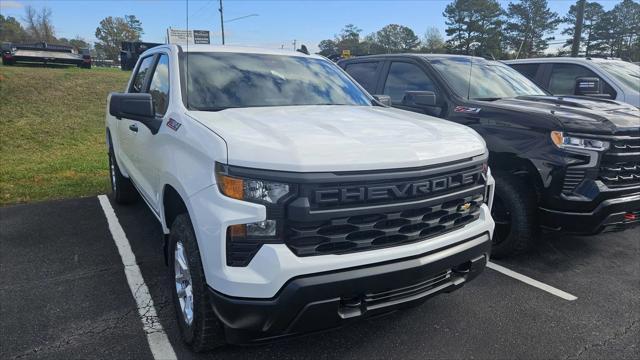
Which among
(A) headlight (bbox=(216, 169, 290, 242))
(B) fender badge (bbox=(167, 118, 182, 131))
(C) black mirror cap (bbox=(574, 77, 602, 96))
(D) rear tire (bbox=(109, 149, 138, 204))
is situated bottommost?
(D) rear tire (bbox=(109, 149, 138, 204))

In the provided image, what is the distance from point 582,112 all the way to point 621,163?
0.56m

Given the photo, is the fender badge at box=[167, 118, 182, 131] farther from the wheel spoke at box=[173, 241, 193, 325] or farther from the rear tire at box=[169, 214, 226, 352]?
the wheel spoke at box=[173, 241, 193, 325]

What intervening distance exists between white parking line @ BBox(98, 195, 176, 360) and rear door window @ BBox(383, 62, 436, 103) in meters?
3.50

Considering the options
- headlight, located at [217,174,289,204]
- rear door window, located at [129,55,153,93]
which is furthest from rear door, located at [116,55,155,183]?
headlight, located at [217,174,289,204]

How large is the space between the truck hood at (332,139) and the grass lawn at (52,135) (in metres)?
5.09

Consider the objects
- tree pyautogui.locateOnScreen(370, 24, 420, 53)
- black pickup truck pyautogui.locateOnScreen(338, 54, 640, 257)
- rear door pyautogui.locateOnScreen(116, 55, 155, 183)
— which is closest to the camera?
black pickup truck pyautogui.locateOnScreen(338, 54, 640, 257)

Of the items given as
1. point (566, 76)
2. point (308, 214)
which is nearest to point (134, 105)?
point (308, 214)

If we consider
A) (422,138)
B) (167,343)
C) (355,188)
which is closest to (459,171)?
(422,138)

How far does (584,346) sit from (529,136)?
1804 mm

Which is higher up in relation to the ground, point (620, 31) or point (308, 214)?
point (620, 31)

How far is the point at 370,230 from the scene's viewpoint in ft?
7.51

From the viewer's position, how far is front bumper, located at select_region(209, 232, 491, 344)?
6.97ft

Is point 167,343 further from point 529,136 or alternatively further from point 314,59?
point 529,136

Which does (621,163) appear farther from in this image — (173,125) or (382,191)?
(173,125)
